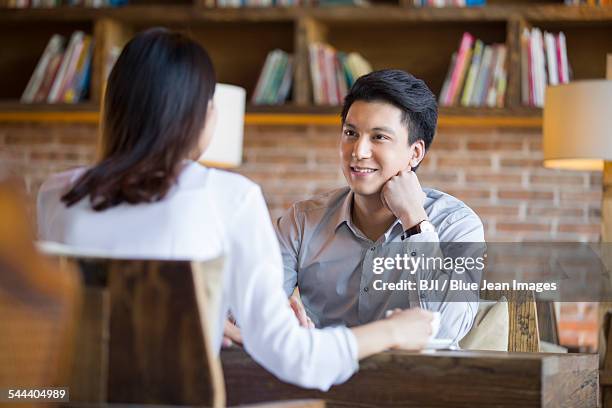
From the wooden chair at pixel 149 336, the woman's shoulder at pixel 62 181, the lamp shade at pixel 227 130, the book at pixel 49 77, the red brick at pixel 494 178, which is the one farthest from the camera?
the book at pixel 49 77

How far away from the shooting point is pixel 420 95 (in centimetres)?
280

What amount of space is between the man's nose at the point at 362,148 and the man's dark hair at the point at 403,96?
0.11 meters

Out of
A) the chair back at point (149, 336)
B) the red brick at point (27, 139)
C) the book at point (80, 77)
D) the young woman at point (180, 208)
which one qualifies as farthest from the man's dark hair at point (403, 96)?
the red brick at point (27, 139)

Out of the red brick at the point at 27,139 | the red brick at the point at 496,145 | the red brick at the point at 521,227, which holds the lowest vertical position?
the red brick at the point at 521,227

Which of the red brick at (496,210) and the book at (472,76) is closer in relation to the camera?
the book at (472,76)

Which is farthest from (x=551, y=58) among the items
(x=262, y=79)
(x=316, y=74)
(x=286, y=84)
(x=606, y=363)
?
(x=606, y=363)

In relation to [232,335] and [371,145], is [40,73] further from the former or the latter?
[232,335]

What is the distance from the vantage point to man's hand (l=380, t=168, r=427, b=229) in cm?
262

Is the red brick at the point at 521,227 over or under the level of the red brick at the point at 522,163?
under

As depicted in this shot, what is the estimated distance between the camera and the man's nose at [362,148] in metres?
2.72

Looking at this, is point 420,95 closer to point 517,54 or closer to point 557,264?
point 517,54

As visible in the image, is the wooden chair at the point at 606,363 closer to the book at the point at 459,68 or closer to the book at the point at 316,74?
the book at the point at 459,68

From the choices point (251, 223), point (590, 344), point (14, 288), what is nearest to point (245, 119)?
point (590, 344)

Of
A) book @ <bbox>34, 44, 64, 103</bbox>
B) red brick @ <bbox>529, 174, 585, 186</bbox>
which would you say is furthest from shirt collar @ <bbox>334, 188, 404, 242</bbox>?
book @ <bbox>34, 44, 64, 103</bbox>
